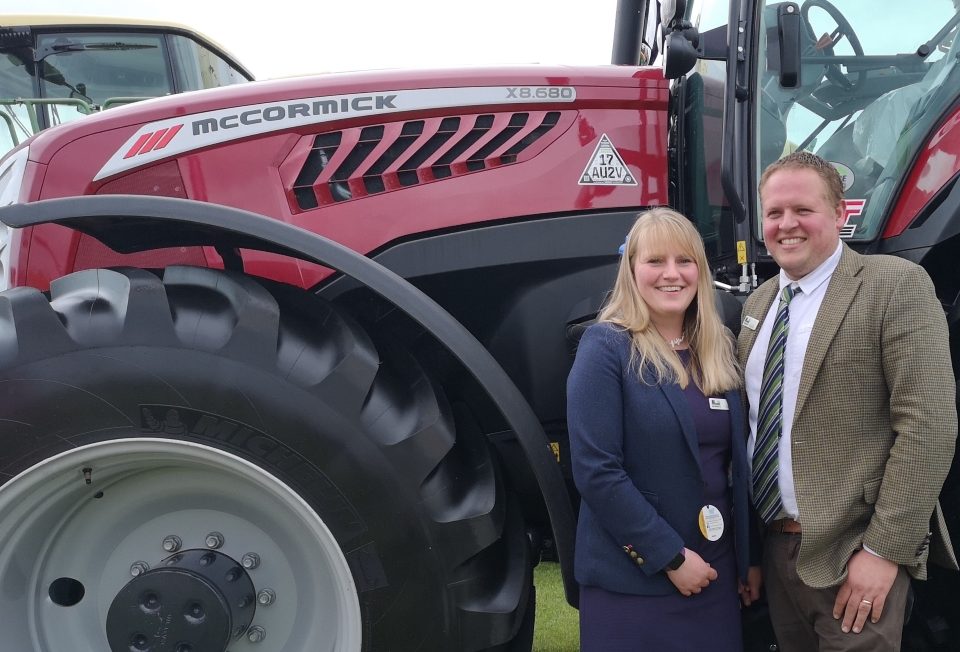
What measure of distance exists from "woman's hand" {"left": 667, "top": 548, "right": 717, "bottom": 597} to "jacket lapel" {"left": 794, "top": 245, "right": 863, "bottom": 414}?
386mm

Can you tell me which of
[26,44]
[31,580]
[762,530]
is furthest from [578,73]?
[26,44]

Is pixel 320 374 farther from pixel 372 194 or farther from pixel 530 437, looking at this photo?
pixel 372 194

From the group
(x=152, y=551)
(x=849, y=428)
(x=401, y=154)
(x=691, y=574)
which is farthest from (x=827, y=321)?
(x=152, y=551)

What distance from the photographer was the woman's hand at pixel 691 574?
1630mm

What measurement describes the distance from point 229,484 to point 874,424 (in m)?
1.45

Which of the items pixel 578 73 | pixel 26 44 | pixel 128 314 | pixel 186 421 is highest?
pixel 26 44

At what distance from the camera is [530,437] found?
1724mm

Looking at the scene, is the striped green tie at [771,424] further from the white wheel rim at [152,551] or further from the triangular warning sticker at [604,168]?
the white wheel rim at [152,551]

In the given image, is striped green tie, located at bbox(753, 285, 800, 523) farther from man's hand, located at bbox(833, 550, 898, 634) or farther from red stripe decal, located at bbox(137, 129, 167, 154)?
red stripe decal, located at bbox(137, 129, 167, 154)

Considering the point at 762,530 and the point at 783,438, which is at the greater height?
the point at 783,438

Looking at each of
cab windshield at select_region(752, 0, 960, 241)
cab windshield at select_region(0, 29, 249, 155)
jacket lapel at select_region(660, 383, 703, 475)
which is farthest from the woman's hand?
cab windshield at select_region(0, 29, 249, 155)

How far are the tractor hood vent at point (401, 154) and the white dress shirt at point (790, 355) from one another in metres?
0.84

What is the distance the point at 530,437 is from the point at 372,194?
0.84 m

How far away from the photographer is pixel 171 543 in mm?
1837
